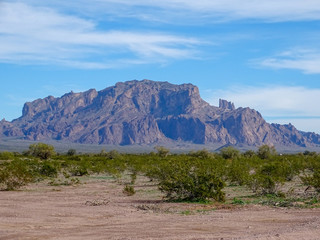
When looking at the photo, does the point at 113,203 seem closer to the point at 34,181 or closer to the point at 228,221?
the point at 228,221

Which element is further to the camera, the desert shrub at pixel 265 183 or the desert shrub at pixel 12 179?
the desert shrub at pixel 12 179

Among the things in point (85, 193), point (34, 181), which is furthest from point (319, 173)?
point (34, 181)

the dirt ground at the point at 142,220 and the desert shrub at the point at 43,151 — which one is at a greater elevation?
the desert shrub at the point at 43,151

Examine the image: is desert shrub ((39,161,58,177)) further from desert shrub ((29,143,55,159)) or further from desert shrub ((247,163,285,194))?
desert shrub ((29,143,55,159))

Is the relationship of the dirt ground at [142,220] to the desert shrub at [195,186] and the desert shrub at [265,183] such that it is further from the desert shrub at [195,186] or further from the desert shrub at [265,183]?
the desert shrub at [265,183]

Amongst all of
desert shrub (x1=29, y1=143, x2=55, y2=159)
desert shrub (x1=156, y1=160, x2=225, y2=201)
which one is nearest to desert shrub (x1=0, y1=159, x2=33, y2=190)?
desert shrub (x1=156, y1=160, x2=225, y2=201)

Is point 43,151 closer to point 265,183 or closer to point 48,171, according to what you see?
point 48,171

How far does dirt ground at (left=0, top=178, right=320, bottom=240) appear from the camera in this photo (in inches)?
522

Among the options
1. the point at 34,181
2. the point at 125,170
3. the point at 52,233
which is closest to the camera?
the point at 52,233

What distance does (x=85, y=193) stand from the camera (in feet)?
87.2

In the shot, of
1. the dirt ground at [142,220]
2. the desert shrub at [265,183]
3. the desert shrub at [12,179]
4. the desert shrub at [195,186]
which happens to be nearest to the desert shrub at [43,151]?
the desert shrub at [12,179]

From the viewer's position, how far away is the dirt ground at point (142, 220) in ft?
43.5

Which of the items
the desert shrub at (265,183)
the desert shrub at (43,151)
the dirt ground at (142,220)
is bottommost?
the dirt ground at (142,220)

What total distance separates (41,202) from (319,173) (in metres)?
12.9
